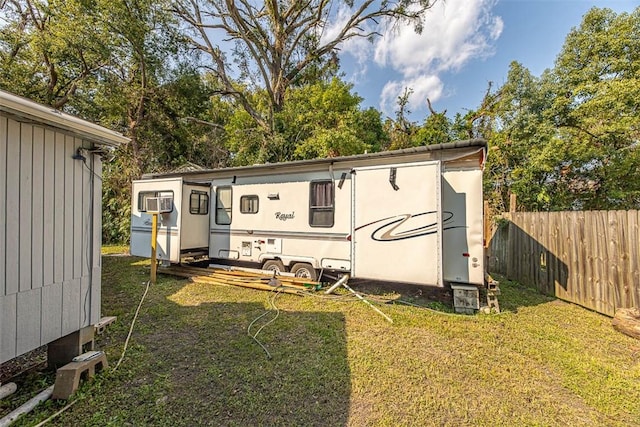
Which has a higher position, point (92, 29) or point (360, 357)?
point (92, 29)

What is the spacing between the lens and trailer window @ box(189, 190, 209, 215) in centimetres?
719

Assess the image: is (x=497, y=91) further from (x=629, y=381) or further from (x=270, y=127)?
(x=629, y=381)

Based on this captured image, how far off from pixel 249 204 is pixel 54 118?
4479 millimetres

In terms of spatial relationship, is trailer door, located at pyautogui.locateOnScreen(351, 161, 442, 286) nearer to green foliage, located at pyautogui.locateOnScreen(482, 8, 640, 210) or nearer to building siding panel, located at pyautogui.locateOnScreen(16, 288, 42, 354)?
building siding panel, located at pyautogui.locateOnScreen(16, 288, 42, 354)

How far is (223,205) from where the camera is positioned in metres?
7.33

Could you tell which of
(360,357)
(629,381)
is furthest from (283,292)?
(629,381)

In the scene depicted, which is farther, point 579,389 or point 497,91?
point 497,91

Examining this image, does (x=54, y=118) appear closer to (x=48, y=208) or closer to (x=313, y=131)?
(x=48, y=208)

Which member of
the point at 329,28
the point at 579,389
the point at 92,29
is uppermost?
the point at 329,28

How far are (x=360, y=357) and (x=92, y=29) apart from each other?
14.8m

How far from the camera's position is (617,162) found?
8.72m

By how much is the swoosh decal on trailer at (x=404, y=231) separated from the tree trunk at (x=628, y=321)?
2.39 meters

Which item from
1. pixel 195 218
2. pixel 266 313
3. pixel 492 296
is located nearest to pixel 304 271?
pixel 266 313

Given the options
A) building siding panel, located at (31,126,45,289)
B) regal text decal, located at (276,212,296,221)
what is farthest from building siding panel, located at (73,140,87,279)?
regal text decal, located at (276,212,296,221)
